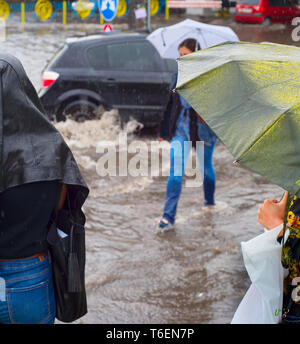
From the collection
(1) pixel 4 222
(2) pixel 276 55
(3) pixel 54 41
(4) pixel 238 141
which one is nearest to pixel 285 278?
(4) pixel 238 141

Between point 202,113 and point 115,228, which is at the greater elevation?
point 202,113

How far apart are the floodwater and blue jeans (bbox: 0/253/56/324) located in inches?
73.7

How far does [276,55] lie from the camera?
2.70 metres

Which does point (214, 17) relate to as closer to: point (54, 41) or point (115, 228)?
point (54, 41)

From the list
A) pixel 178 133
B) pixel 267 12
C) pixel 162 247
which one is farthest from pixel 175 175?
pixel 267 12

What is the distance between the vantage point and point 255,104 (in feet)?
7.41

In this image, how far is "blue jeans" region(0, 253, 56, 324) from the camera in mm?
2561

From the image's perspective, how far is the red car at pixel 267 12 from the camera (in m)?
24.0

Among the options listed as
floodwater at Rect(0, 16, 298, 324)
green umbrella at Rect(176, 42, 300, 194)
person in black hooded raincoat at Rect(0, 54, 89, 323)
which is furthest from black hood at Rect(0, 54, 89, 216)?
floodwater at Rect(0, 16, 298, 324)

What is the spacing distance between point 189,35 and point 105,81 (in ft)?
9.45

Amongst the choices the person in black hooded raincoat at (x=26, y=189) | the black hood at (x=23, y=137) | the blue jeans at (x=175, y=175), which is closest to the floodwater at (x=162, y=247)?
the blue jeans at (x=175, y=175)

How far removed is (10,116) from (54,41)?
17.9m

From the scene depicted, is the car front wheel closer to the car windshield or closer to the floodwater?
the floodwater

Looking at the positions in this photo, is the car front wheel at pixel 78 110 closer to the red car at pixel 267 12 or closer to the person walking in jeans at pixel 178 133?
the person walking in jeans at pixel 178 133
